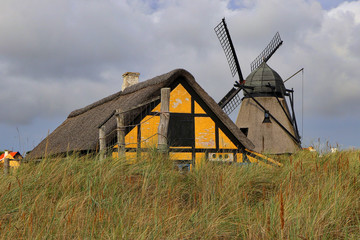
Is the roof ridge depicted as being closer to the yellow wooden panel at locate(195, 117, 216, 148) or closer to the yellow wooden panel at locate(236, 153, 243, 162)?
the yellow wooden panel at locate(195, 117, 216, 148)

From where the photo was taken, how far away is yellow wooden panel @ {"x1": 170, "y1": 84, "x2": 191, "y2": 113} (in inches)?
489

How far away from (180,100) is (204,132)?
4.15 ft

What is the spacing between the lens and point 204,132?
41.4ft

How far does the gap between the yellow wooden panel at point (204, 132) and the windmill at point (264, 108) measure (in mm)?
6590

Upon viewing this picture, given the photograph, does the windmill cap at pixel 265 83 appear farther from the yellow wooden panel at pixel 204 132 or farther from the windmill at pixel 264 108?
the yellow wooden panel at pixel 204 132

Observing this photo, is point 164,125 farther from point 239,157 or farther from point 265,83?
point 265,83

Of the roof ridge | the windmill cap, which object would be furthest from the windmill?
the roof ridge

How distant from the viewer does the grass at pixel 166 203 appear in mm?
3898

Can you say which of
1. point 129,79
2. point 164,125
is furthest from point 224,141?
point 164,125

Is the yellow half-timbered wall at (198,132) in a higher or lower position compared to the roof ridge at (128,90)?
lower

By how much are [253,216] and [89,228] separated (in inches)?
69.7

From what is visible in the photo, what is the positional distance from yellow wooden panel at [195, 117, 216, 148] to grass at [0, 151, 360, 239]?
224 inches

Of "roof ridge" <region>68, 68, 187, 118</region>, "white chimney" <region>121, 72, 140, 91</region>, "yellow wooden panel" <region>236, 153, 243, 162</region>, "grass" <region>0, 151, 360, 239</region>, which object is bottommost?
"grass" <region>0, 151, 360, 239</region>

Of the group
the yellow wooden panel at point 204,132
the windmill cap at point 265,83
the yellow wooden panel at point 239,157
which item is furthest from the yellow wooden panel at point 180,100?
the windmill cap at point 265,83
